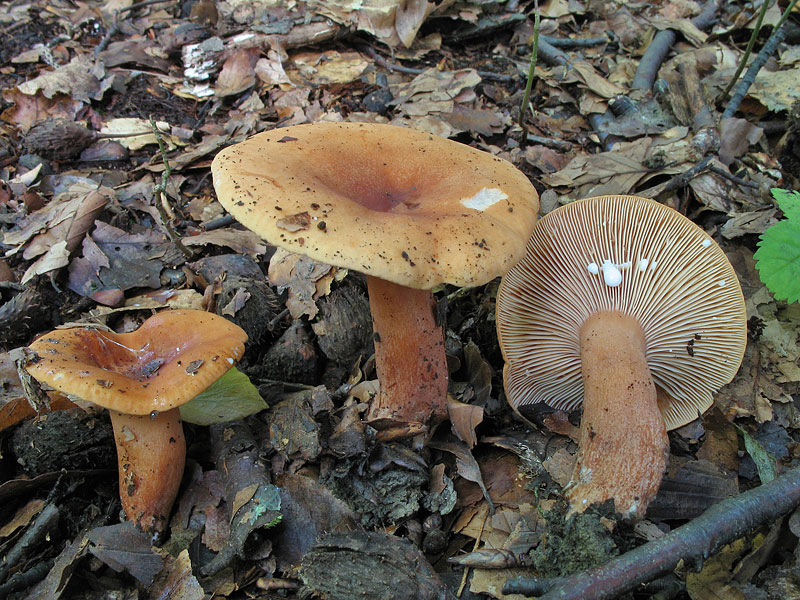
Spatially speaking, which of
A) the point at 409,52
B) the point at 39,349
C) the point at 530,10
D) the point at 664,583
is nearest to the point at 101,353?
the point at 39,349

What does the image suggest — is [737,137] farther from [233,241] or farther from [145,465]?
[145,465]

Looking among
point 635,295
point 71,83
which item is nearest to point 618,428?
point 635,295

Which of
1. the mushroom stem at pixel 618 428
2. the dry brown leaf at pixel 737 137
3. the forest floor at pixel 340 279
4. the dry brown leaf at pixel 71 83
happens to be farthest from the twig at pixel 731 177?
the dry brown leaf at pixel 71 83

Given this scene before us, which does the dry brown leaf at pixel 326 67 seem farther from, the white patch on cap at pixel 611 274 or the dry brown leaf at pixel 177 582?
the dry brown leaf at pixel 177 582

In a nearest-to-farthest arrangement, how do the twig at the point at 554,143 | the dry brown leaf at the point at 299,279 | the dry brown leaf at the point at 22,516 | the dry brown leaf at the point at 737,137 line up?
the dry brown leaf at the point at 22,516 → the dry brown leaf at the point at 299,279 → the dry brown leaf at the point at 737,137 → the twig at the point at 554,143

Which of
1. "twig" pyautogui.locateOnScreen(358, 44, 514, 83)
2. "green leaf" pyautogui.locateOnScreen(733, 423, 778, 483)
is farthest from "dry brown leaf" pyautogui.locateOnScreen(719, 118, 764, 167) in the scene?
"green leaf" pyautogui.locateOnScreen(733, 423, 778, 483)

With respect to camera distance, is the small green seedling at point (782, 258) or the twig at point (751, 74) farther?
the twig at point (751, 74)

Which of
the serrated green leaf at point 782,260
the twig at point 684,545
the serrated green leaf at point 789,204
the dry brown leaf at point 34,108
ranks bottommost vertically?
the twig at point 684,545
